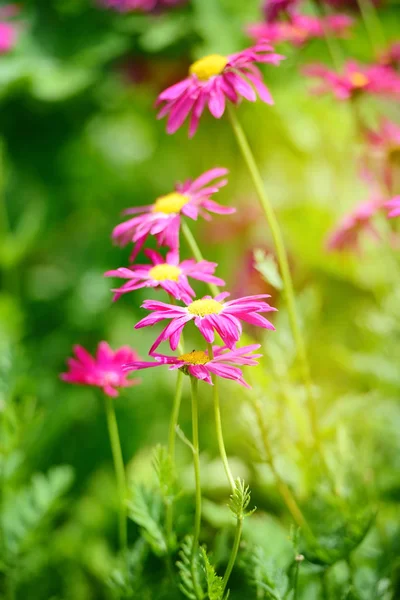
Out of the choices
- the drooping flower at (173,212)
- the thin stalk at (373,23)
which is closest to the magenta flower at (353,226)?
the drooping flower at (173,212)

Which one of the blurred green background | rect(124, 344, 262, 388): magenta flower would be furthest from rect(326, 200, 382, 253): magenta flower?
rect(124, 344, 262, 388): magenta flower

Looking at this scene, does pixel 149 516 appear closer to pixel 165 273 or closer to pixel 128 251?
pixel 165 273

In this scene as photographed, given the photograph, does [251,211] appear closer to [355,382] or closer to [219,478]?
→ [355,382]

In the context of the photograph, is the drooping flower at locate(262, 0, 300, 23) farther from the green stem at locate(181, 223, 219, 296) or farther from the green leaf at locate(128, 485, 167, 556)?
the green leaf at locate(128, 485, 167, 556)

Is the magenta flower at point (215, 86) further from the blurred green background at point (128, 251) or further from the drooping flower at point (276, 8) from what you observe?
→ the blurred green background at point (128, 251)

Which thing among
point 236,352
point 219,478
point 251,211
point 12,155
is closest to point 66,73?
point 12,155

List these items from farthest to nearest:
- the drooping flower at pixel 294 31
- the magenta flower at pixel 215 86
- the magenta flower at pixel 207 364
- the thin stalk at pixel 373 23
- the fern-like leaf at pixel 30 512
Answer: the thin stalk at pixel 373 23
the drooping flower at pixel 294 31
the fern-like leaf at pixel 30 512
the magenta flower at pixel 215 86
the magenta flower at pixel 207 364
